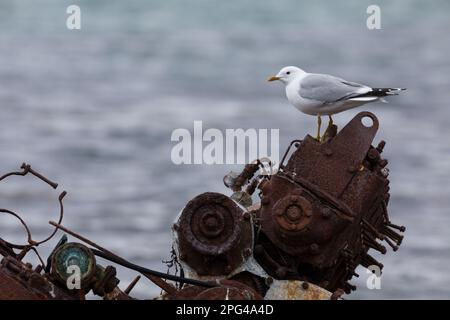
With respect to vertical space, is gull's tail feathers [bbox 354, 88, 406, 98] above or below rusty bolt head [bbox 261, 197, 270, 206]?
above

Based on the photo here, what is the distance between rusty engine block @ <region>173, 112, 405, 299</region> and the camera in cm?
706

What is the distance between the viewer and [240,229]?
7117 mm

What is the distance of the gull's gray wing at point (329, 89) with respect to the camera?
8.29 meters

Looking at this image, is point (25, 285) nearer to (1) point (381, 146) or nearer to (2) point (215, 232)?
(2) point (215, 232)

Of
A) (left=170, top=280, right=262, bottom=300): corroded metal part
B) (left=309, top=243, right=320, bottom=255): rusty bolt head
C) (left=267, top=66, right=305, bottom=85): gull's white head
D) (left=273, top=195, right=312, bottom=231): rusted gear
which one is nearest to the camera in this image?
(left=170, top=280, right=262, bottom=300): corroded metal part

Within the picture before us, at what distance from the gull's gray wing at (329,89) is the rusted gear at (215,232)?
59.9 inches

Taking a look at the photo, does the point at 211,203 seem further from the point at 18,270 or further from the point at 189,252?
the point at 18,270

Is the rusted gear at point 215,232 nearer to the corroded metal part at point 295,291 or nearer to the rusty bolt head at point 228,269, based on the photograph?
the rusty bolt head at point 228,269

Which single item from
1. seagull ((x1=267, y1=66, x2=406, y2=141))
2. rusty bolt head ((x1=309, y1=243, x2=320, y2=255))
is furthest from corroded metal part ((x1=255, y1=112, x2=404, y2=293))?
seagull ((x1=267, y1=66, x2=406, y2=141))

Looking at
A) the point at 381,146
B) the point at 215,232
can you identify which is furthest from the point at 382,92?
the point at 215,232

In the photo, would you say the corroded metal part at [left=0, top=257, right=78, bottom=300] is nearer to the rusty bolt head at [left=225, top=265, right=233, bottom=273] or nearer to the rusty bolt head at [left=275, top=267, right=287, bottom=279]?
the rusty bolt head at [left=225, top=265, right=233, bottom=273]

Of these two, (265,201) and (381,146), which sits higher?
(381,146)

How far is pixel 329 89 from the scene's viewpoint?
328 inches

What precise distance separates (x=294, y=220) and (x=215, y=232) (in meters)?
0.46
